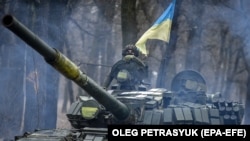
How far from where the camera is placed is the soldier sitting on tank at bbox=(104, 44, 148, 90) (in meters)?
10.1

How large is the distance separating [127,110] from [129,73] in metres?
2.34

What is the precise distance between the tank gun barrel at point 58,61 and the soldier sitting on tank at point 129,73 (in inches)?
92.6

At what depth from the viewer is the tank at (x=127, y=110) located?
23.6 ft

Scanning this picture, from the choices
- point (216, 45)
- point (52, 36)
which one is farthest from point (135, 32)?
point (216, 45)

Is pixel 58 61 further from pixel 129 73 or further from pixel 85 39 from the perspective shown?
pixel 85 39

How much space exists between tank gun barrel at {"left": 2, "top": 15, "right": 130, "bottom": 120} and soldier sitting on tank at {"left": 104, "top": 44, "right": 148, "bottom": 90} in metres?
2.35

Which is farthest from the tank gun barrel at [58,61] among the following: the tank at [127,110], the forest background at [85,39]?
the forest background at [85,39]

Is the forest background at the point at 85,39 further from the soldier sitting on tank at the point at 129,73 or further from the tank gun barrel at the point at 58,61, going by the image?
the tank gun barrel at the point at 58,61

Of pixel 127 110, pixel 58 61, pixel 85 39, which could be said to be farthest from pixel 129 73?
pixel 85 39

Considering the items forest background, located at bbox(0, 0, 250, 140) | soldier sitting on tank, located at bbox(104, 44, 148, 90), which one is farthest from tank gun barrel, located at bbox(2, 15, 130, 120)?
forest background, located at bbox(0, 0, 250, 140)

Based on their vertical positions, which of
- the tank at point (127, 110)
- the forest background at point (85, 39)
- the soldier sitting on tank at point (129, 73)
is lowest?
the tank at point (127, 110)

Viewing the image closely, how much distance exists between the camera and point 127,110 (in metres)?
7.96

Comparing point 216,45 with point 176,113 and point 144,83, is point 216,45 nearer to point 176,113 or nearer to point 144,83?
point 144,83

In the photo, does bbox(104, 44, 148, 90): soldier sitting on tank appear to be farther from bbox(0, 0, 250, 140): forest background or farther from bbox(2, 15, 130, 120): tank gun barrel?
bbox(2, 15, 130, 120): tank gun barrel
